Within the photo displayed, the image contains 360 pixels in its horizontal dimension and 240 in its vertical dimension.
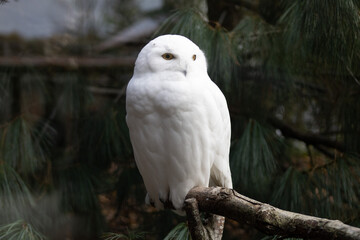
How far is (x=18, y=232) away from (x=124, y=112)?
702mm

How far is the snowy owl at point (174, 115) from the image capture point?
1.05m

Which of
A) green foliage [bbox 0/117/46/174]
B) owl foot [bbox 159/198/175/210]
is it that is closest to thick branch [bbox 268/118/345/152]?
owl foot [bbox 159/198/175/210]

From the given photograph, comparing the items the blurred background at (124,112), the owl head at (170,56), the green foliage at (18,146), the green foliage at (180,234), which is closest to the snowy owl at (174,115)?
the owl head at (170,56)

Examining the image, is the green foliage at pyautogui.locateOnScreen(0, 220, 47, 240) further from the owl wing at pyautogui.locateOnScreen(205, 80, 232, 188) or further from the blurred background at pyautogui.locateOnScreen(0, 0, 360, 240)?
the owl wing at pyautogui.locateOnScreen(205, 80, 232, 188)

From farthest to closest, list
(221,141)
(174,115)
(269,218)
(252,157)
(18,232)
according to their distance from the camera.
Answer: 1. (252,157)
2. (18,232)
3. (221,141)
4. (174,115)
5. (269,218)

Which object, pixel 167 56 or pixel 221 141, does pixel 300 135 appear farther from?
pixel 167 56

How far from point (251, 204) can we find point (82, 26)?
4.91 ft

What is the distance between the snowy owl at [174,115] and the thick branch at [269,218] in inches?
3.2

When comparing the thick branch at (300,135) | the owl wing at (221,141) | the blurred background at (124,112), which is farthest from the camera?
the thick branch at (300,135)

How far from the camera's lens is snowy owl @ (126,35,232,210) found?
1.05m

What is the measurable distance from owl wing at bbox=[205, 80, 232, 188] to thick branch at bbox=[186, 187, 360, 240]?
0.41 feet

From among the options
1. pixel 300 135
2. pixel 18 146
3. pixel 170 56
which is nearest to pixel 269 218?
pixel 170 56

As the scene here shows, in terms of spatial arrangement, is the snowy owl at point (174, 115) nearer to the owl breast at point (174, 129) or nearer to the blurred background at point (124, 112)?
the owl breast at point (174, 129)

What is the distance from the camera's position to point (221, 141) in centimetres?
118
